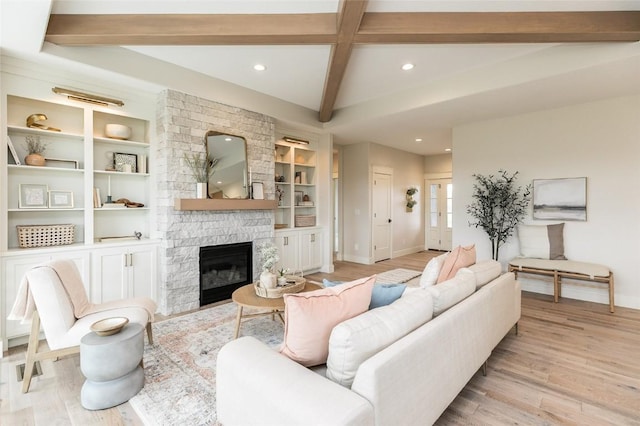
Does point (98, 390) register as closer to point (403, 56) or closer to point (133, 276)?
point (133, 276)

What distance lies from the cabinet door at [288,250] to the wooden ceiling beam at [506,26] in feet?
11.0

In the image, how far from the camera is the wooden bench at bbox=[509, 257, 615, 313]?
366 centimetres

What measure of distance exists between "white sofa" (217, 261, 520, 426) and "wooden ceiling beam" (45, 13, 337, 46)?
8.43 ft

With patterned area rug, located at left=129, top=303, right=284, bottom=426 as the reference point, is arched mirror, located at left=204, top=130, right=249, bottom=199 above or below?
above

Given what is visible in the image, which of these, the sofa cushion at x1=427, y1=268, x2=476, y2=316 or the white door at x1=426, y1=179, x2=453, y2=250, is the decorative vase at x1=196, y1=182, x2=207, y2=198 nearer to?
the sofa cushion at x1=427, y1=268, x2=476, y2=316

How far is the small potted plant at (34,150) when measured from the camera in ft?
9.90

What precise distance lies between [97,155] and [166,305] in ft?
6.53

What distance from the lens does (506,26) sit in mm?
2729

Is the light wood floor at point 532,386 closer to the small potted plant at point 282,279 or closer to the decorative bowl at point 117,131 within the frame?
the small potted plant at point 282,279

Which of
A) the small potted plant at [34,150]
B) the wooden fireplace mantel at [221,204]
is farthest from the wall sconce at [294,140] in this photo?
the small potted plant at [34,150]

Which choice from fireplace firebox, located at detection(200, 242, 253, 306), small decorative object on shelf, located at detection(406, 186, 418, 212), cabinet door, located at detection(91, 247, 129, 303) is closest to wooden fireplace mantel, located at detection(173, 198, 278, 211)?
fireplace firebox, located at detection(200, 242, 253, 306)

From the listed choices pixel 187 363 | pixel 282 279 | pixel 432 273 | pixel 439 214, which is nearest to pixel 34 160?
pixel 187 363

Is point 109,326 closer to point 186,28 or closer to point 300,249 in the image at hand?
point 186,28

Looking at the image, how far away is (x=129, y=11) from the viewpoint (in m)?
2.72
